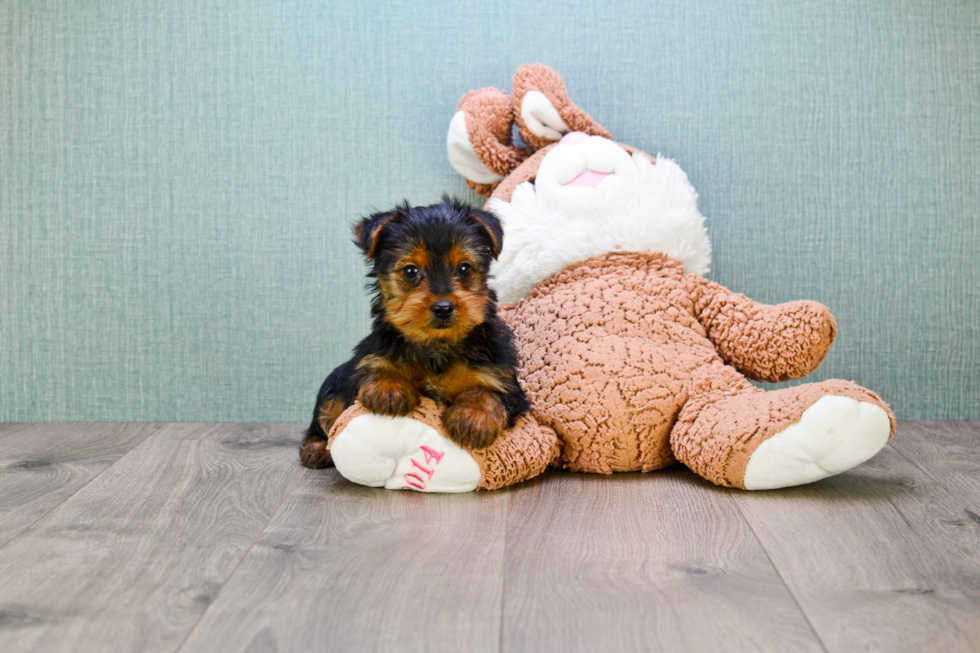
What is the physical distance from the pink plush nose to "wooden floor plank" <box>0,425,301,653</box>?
4.21ft

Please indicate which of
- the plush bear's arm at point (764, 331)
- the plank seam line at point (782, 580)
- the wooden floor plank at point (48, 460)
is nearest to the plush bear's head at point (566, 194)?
the plush bear's arm at point (764, 331)

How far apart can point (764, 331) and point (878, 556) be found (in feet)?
2.52

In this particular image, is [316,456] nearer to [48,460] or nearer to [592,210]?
[48,460]

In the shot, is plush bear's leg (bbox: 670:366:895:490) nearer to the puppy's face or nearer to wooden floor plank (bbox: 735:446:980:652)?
wooden floor plank (bbox: 735:446:980:652)

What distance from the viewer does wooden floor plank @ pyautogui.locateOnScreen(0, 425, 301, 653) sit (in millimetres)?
1269

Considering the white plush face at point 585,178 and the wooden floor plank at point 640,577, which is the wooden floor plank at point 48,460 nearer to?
the wooden floor plank at point 640,577

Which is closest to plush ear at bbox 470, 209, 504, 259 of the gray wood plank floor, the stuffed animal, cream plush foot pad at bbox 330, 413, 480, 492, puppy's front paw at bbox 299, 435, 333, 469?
the stuffed animal

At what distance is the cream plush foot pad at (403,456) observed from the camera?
1899 millimetres

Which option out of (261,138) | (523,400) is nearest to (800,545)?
(523,400)

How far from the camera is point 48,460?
2363 mm

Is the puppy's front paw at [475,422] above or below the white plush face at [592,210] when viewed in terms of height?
below

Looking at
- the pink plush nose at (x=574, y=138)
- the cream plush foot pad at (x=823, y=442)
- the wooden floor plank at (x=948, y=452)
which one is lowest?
the wooden floor plank at (x=948, y=452)

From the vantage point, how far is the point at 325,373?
2.83 meters

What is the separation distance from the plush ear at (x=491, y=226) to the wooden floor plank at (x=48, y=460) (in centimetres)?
127
